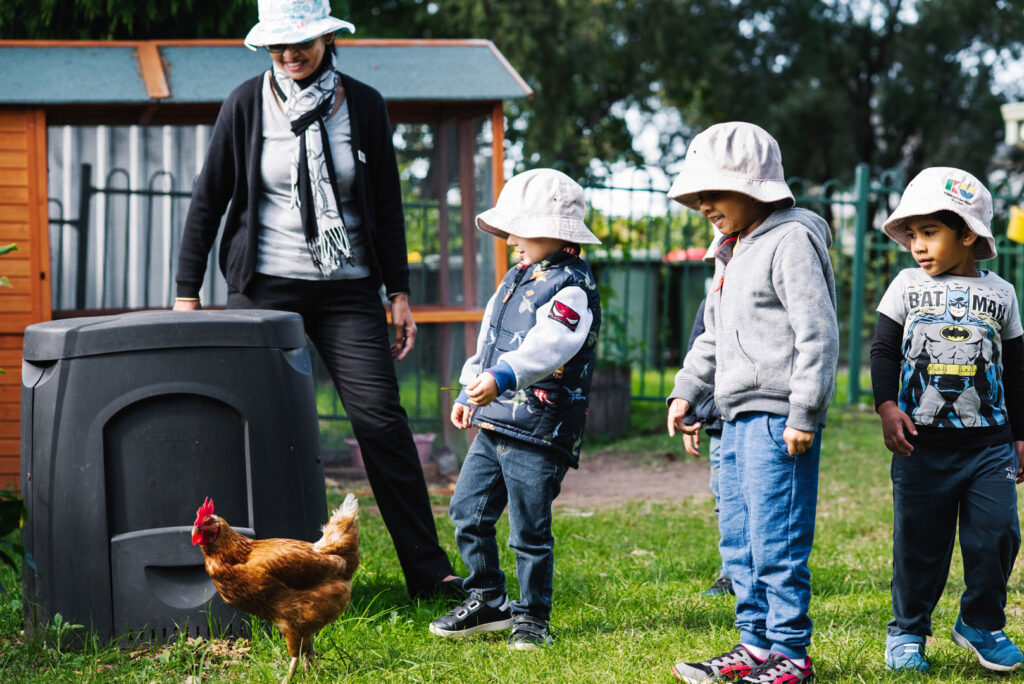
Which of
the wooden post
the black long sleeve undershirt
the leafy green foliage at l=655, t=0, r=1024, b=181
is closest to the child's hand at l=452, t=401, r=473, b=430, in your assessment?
the black long sleeve undershirt

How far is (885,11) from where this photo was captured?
22.4 m

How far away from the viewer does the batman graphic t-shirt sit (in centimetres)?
294

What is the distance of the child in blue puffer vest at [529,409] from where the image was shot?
3.14m

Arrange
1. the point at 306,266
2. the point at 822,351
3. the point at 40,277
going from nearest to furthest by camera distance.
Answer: the point at 822,351 → the point at 306,266 → the point at 40,277

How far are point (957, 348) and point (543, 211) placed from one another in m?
1.22

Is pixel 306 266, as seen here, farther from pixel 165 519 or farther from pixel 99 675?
pixel 99 675

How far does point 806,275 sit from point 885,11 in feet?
72.2

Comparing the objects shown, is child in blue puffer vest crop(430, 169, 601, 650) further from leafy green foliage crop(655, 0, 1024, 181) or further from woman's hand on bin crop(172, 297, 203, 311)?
leafy green foliage crop(655, 0, 1024, 181)

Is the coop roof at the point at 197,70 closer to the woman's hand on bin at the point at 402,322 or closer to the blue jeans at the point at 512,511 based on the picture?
the woman's hand on bin at the point at 402,322

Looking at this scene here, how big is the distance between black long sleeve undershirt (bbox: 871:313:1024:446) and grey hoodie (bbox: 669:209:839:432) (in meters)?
0.36

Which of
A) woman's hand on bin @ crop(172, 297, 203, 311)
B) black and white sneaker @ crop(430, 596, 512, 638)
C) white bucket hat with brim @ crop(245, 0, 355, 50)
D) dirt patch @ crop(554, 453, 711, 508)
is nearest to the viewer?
black and white sneaker @ crop(430, 596, 512, 638)

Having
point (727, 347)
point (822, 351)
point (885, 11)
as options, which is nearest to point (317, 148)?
point (727, 347)

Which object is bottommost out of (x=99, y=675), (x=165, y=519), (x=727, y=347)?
(x=99, y=675)

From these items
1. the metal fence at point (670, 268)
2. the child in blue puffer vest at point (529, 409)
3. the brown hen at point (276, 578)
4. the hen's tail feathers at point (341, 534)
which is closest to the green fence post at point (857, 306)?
the metal fence at point (670, 268)
